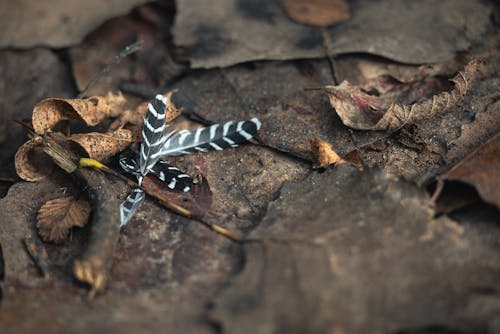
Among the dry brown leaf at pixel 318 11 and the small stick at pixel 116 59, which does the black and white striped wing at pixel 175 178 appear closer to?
the small stick at pixel 116 59

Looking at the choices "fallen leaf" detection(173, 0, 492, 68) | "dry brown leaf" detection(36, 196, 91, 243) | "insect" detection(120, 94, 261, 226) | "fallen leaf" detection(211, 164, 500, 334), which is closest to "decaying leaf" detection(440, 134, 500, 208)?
"fallen leaf" detection(211, 164, 500, 334)

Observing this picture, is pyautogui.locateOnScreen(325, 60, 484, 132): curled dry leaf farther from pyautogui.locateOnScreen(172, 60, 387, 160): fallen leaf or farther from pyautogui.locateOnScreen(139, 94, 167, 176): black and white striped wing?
pyautogui.locateOnScreen(139, 94, 167, 176): black and white striped wing

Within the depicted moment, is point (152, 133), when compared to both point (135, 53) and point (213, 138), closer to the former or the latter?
point (213, 138)

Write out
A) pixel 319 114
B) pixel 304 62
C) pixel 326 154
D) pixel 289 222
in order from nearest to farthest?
pixel 289 222, pixel 326 154, pixel 319 114, pixel 304 62

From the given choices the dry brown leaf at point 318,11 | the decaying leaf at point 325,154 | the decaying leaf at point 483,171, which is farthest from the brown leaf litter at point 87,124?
the decaying leaf at point 483,171

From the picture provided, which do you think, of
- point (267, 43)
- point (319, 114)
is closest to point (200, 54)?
point (267, 43)

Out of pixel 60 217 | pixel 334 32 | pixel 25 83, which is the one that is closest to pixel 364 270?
pixel 60 217

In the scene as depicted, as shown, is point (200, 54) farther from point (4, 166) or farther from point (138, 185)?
point (4, 166)

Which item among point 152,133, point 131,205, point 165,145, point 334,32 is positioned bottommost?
point 131,205
